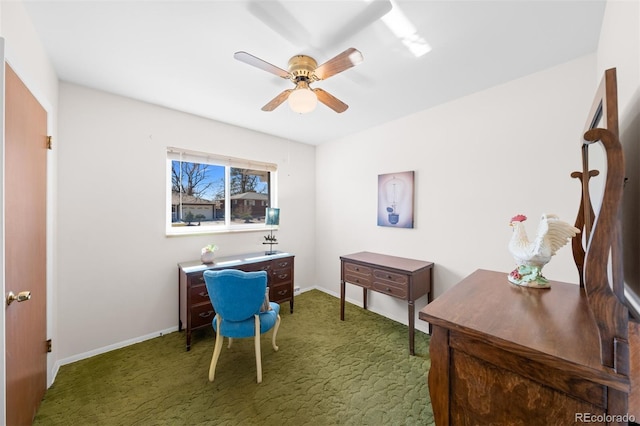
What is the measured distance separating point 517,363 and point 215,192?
3.39 metres

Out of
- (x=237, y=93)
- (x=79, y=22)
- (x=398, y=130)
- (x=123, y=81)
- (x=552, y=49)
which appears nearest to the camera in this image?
(x=79, y=22)

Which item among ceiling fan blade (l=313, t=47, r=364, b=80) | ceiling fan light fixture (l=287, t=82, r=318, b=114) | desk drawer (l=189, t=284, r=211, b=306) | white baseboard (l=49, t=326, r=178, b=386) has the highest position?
ceiling fan blade (l=313, t=47, r=364, b=80)

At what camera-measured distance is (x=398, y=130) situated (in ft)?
10.2

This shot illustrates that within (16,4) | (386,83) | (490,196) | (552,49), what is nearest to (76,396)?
(16,4)

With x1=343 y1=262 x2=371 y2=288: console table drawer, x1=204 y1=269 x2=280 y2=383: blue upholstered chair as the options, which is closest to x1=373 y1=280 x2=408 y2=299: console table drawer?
x1=343 y1=262 x2=371 y2=288: console table drawer

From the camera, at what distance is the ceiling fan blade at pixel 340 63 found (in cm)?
146

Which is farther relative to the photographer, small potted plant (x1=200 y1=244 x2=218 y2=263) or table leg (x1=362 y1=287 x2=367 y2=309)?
table leg (x1=362 y1=287 x2=367 y2=309)

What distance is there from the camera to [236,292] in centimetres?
194

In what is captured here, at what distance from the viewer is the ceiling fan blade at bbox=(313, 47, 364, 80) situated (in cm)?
146

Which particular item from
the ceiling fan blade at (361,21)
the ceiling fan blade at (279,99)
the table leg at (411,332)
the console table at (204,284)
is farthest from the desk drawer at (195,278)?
the ceiling fan blade at (361,21)

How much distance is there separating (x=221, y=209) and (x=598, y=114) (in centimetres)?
353

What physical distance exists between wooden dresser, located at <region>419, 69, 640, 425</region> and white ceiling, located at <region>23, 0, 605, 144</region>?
2.98 feet

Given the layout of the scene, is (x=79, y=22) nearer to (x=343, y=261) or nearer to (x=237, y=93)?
(x=237, y=93)

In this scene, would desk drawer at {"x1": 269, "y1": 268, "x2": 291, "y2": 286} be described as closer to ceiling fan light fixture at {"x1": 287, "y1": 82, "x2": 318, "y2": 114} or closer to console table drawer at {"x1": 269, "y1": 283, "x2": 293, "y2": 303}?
console table drawer at {"x1": 269, "y1": 283, "x2": 293, "y2": 303}
